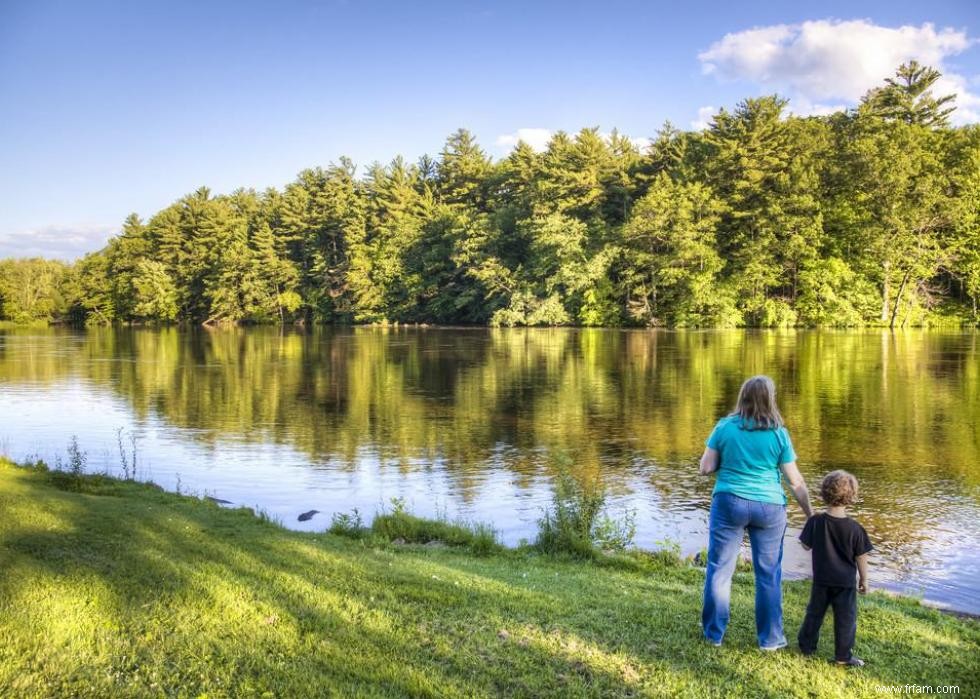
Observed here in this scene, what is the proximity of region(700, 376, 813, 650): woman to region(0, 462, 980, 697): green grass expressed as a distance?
29 cm

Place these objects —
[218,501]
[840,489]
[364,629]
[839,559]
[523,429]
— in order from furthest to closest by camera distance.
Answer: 1. [523,429]
2. [218,501]
3. [364,629]
4. [839,559]
5. [840,489]

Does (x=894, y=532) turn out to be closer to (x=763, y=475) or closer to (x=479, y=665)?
(x=763, y=475)

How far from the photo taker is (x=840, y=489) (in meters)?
5.41

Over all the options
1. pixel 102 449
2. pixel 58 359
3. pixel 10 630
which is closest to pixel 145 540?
pixel 10 630

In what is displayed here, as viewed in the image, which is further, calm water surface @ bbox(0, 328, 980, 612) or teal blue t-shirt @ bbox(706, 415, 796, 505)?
calm water surface @ bbox(0, 328, 980, 612)

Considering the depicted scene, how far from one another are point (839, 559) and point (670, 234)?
2507 inches

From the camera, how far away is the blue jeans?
5.77 meters

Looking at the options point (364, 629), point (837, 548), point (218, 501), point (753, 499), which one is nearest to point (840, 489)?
point (837, 548)

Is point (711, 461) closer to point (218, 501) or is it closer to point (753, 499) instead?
point (753, 499)

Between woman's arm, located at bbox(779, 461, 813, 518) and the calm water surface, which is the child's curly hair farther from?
the calm water surface

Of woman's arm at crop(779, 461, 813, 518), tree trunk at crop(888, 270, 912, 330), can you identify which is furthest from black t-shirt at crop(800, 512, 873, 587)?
tree trunk at crop(888, 270, 912, 330)

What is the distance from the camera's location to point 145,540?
7867 millimetres

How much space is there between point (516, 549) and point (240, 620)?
4.81 metres

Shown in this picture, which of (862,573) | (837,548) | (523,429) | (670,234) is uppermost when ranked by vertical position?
(670,234)
